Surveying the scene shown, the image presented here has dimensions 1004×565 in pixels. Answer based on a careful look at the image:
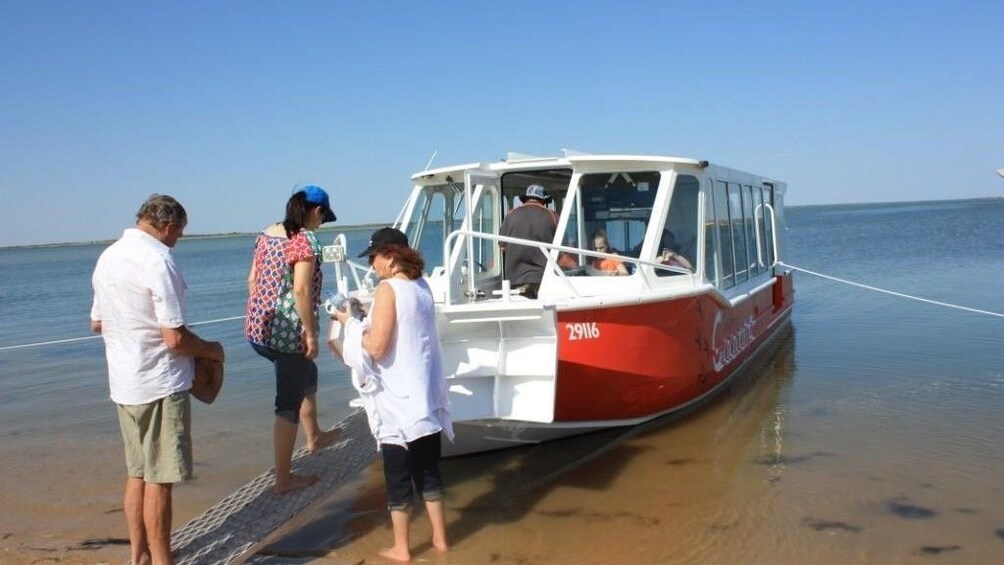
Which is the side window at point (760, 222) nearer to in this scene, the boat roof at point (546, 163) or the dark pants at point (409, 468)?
the boat roof at point (546, 163)

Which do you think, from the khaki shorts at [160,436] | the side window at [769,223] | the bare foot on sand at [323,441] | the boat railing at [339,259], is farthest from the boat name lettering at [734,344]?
the khaki shorts at [160,436]

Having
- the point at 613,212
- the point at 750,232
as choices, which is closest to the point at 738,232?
the point at 750,232

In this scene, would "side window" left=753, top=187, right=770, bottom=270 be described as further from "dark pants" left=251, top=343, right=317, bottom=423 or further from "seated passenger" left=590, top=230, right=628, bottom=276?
"dark pants" left=251, top=343, right=317, bottom=423

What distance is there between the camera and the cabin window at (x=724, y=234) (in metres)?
7.89

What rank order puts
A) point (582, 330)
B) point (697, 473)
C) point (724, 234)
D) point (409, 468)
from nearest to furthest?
point (409, 468)
point (582, 330)
point (697, 473)
point (724, 234)

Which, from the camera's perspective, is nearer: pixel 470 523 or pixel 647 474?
pixel 470 523

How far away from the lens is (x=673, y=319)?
633 cm

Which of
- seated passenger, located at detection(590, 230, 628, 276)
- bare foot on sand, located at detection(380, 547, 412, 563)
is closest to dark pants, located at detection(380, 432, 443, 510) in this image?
bare foot on sand, located at detection(380, 547, 412, 563)

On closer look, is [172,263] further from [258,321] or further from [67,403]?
[67,403]

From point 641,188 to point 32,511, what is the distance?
5.24 meters

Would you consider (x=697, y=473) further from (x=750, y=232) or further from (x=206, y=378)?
(x=750, y=232)

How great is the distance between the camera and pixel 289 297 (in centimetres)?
489

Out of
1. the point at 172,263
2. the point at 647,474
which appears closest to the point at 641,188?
the point at 647,474

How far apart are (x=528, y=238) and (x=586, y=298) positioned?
1.21m
